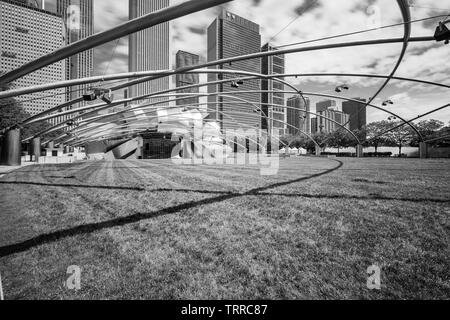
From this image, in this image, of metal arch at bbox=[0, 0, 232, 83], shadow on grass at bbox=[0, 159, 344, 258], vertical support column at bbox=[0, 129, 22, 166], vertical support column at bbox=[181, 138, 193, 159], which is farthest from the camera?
vertical support column at bbox=[181, 138, 193, 159]

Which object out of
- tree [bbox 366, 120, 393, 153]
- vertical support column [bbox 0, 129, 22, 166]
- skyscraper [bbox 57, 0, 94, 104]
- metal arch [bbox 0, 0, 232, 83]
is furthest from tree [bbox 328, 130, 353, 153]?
vertical support column [bbox 0, 129, 22, 166]

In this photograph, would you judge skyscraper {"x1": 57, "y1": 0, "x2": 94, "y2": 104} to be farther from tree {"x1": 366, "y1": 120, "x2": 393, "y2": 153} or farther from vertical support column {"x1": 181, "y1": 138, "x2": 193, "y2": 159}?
tree {"x1": 366, "y1": 120, "x2": 393, "y2": 153}

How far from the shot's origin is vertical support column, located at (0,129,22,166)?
911 inches

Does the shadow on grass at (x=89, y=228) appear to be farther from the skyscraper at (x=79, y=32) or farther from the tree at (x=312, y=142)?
the tree at (x=312, y=142)

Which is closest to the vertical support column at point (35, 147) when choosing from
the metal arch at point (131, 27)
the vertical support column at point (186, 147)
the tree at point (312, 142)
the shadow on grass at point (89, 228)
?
Answer: the vertical support column at point (186, 147)

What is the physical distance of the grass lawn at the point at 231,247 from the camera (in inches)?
120

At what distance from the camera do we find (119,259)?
388 centimetres

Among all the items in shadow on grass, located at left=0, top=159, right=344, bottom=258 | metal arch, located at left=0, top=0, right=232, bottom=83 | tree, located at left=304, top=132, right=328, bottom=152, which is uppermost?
tree, located at left=304, top=132, right=328, bottom=152

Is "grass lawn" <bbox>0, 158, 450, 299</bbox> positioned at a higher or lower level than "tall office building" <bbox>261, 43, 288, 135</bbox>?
lower

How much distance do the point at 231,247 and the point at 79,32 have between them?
34580mm

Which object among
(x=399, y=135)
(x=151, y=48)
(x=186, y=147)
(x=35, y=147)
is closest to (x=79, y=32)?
(x=151, y=48)

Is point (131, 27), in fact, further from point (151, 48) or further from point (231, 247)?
point (151, 48)

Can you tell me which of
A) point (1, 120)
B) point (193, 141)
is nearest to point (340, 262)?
point (193, 141)

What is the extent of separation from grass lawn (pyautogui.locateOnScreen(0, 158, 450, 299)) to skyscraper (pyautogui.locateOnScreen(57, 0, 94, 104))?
937 cm
